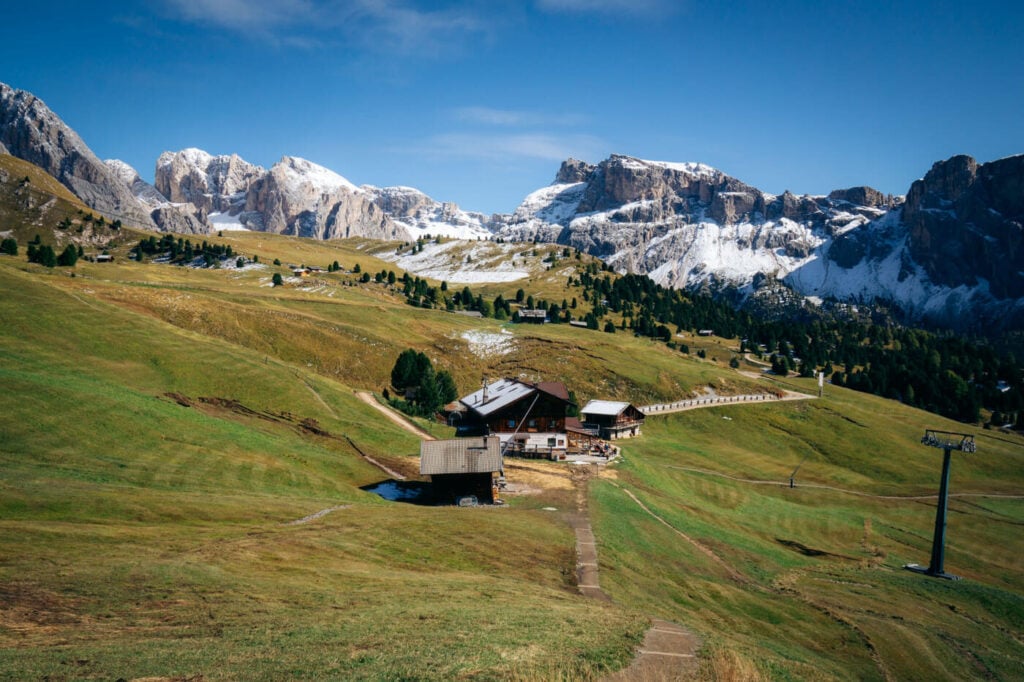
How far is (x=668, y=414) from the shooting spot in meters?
121

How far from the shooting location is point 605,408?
104m

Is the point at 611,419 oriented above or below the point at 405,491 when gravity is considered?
above

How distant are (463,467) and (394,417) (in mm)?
34030

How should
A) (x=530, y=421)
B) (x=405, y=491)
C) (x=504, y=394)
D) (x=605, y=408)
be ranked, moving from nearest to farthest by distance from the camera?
(x=405, y=491), (x=530, y=421), (x=504, y=394), (x=605, y=408)

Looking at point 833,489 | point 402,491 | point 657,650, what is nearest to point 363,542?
point 657,650

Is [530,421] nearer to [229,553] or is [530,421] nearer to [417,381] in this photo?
[417,381]

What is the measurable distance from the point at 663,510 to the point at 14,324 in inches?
2934

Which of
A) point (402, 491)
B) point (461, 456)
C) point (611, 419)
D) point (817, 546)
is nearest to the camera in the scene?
point (461, 456)

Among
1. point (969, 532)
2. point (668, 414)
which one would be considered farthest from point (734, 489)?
point (668, 414)

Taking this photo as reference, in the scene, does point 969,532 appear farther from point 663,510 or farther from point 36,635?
point 36,635

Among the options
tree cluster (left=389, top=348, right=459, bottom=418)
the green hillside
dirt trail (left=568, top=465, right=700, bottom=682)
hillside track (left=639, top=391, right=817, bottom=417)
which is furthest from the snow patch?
dirt trail (left=568, top=465, right=700, bottom=682)

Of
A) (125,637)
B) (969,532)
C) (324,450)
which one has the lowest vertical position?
(969,532)

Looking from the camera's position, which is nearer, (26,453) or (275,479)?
(26,453)

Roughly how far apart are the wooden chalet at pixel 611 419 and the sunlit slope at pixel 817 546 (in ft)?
12.2
